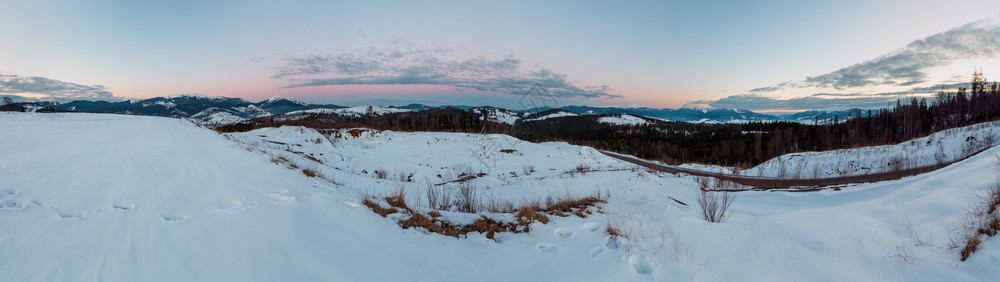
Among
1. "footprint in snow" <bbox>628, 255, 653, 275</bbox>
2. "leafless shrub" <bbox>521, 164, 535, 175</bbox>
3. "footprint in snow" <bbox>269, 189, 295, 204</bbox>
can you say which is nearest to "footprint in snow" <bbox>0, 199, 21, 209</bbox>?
"footprint in snow" <bbox>269, 189, 295, 204</bbox>

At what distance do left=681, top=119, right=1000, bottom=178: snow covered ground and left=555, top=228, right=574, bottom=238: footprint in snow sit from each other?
24.7 meters

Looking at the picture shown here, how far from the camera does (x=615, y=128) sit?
125 metres

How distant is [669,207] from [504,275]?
4649mm

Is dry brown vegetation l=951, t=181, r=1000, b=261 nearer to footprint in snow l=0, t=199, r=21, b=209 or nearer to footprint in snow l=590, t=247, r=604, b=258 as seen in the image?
footprint in snow l=590, t=247, r=604, b=258

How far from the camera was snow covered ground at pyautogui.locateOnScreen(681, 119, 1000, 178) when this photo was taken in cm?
2139

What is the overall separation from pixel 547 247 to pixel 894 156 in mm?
33201

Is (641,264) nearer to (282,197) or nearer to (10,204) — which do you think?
(282,197)

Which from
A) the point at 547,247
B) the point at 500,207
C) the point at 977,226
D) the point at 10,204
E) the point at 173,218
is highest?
the point at 10,204

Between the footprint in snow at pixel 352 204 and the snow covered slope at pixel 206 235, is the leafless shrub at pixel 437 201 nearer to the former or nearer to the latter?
the footprint in snow at pixel 352 204

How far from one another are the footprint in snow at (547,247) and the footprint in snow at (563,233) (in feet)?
1.37

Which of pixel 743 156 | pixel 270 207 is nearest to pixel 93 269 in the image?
pixel 270 207

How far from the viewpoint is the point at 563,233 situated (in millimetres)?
4855

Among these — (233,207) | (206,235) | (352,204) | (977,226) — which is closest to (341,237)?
(206,235)

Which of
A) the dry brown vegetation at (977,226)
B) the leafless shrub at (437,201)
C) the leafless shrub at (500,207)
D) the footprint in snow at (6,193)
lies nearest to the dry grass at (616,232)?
the leafless shrub at (500,207)
